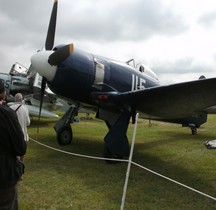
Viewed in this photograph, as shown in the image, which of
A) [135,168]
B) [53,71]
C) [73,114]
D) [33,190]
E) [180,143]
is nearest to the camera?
[33,190]

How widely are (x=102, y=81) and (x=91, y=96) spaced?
453 millimetres

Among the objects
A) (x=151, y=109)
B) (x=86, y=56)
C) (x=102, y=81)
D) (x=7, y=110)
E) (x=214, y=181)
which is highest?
(x=86, y=56)

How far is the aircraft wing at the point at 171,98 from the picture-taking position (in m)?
5.20

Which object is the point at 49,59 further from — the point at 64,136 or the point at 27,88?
the point at 27,88

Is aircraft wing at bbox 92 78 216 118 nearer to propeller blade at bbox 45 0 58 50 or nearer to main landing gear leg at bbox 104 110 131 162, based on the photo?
main landing gear leg at bbox 104 110 131 162

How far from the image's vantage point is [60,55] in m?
6.28

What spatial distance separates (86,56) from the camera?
668 cm

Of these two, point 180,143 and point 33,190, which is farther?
point 180,143

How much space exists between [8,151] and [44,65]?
4.42m

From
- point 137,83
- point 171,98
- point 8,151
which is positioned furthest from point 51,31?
point 8,151

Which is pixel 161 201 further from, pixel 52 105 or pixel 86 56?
pixel 52 105

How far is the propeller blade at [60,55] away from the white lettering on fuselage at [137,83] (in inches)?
77.4

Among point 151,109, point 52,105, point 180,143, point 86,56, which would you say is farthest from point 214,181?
point 52,105

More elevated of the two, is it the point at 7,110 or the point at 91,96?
the point at 91,96
